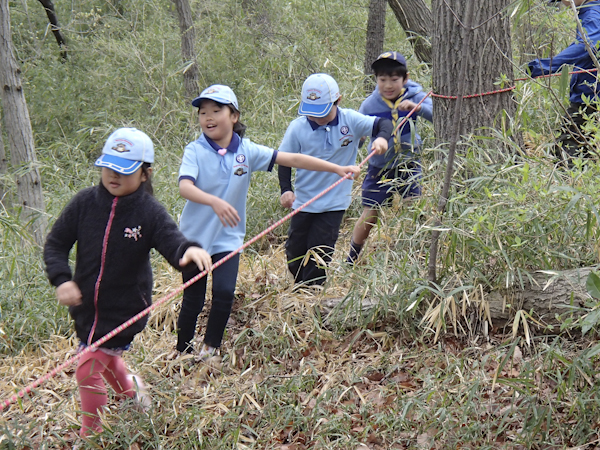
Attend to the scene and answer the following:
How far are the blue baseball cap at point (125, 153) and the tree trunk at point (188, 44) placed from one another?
5.61 metres

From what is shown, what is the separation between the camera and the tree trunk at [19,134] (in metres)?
4.81

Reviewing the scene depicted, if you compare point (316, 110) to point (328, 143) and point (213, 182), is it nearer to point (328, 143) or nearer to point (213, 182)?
point (328, 143)

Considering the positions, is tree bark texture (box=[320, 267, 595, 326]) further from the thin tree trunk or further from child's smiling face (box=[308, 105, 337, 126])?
child's smiling face (box=[308, 105, 337, 126])

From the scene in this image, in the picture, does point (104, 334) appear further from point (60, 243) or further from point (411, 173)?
point (411, 173)

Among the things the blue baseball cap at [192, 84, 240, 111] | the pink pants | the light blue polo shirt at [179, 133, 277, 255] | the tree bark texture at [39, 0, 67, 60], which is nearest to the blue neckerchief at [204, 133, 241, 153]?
the light blue polo shirt at [179, 133, 277, 255]

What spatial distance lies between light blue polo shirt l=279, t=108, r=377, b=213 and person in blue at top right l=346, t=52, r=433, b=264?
0.83ft

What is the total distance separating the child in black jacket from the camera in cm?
293

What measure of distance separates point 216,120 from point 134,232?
3.02 ft

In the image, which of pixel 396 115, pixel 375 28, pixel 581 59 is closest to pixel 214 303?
pixel 396 115

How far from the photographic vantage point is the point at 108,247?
2943 millimetres

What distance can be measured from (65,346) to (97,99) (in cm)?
583

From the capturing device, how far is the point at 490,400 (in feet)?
9.84

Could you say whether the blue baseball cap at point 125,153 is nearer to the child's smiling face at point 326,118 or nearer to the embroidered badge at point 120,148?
the embroidered badge at point 120,148

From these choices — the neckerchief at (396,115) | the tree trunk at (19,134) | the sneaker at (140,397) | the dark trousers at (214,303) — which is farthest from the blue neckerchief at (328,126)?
the tree trunk at (19,134)
